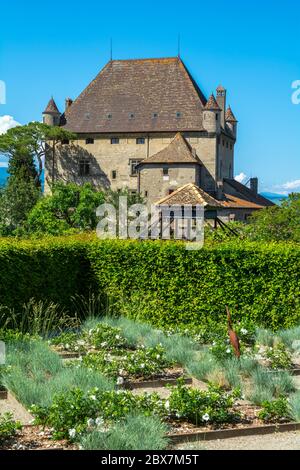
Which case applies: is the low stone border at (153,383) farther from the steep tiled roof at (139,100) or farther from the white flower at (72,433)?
the steep tiled roof at (139,100)

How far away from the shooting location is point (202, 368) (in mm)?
10992

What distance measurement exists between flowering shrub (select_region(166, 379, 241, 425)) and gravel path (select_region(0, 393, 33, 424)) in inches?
69.1

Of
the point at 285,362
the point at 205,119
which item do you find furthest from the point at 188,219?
the point at 205,119

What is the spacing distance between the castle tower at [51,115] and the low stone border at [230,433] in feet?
205

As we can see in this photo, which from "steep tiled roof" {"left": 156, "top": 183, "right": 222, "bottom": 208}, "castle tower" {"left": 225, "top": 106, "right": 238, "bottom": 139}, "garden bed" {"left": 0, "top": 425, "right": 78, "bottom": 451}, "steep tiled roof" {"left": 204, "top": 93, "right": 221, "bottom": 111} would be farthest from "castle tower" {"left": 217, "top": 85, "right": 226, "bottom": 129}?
"garden bed" {"left": 0, "top": 425, "right": 78, "bottom": 451}

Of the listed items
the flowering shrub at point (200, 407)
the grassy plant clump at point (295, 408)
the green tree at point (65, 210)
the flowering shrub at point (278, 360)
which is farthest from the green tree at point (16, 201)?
the grassy plant clump at point (295, 408)

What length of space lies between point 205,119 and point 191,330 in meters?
52.4

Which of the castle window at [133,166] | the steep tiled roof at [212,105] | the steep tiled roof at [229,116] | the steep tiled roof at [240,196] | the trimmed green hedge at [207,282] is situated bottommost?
the trimmed green hedge at [207,282]

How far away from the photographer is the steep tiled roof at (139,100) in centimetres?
6650

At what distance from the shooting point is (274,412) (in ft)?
29.1

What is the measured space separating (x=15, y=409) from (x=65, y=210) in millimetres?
42583

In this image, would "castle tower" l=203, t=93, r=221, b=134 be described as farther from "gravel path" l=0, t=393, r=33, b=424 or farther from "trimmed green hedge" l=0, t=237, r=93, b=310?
"gravel path" l=0, t=393, r=33, b=424

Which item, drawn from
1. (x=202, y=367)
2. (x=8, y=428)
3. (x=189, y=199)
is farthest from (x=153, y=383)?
(x=189, y=199)
